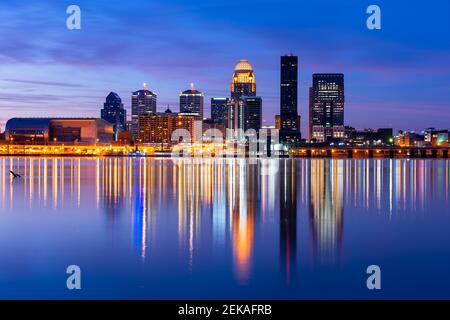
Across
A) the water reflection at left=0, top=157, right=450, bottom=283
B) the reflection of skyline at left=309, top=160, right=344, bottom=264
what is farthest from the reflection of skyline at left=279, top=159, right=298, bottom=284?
the reflection of skyline at left=309, top=160, right=344, bottom=264

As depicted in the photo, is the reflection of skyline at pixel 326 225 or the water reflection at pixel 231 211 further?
the water reflection at pixel 231 211

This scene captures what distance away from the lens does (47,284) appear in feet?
46.1

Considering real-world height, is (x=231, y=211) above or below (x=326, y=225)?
above

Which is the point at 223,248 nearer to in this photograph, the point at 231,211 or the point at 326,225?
the point at 326,225
